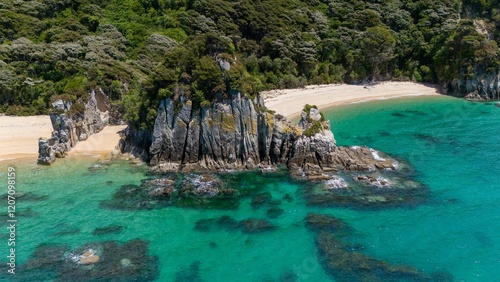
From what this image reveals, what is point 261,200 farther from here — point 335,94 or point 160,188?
point 335,94

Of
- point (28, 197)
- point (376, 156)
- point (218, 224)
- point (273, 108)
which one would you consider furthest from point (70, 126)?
point (376, 156)

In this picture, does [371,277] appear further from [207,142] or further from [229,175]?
[207,142]

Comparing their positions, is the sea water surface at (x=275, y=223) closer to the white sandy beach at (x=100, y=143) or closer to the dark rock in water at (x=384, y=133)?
the white sandy beach at (x=100, y=143)

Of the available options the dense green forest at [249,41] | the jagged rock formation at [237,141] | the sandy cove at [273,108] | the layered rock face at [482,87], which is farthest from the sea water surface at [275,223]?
the layered rock face at [482,87]

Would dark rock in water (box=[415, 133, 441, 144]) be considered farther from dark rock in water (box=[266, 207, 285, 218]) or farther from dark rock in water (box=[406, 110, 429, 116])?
dark rock in water (box=[266, 207, 285, 218])

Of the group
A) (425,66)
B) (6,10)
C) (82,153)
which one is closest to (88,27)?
(6,10)

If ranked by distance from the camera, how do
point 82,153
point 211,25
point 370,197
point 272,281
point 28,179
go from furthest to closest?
1. point 211,25
2. point 82,153
3. point 28,179
4. point 370,197
5. point 272,281
